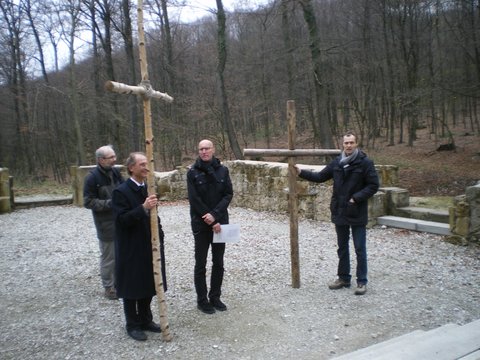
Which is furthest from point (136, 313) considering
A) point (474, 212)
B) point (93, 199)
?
point (474, 212)

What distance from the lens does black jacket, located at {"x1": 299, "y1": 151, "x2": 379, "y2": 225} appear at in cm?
443

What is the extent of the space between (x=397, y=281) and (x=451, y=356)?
242cm

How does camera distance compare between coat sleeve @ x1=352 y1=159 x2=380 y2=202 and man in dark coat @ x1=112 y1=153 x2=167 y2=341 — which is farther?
coat sleeve @ x1=352 y1=159 x2=380 y2=202

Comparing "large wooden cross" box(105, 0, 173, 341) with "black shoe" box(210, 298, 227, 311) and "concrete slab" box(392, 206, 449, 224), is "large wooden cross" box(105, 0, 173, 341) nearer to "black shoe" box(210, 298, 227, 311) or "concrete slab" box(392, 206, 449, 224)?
"black shoe" box(210, 298, 227, 311)

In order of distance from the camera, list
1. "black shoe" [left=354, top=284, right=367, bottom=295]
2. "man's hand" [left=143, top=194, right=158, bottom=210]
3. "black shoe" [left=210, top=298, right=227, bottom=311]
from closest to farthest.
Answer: "man's hand" [left=143, top=194, right=158, bottom=210]
"black shoe" [left=210, top=298, right=227, bottom=311]
"black shoe" [left=354, top=284, right=367, bottom=295]

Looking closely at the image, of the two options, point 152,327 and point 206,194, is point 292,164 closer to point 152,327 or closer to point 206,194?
point 206,194

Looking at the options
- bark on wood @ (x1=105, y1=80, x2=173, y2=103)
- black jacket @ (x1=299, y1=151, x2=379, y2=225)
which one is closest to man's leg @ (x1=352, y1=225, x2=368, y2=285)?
black jacket @ (x1=299, y1=151, x2=379, y2=225)

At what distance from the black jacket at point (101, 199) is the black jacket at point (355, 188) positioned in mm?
2655

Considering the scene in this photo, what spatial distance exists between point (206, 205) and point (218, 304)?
44.2 inches

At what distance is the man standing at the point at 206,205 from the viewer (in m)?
4.01

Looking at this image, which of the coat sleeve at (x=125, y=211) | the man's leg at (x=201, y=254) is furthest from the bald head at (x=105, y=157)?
the man's leg at (x=201, y=254)

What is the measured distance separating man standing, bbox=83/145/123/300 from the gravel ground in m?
0.39

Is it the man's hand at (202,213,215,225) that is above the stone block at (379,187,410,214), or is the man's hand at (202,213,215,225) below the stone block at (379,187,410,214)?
above

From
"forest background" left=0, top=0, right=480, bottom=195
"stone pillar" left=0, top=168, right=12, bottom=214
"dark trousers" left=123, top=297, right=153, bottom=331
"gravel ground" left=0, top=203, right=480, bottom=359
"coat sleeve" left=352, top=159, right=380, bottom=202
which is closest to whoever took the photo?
"gravel ground" left=0, top=203, right=480, bottom=359
